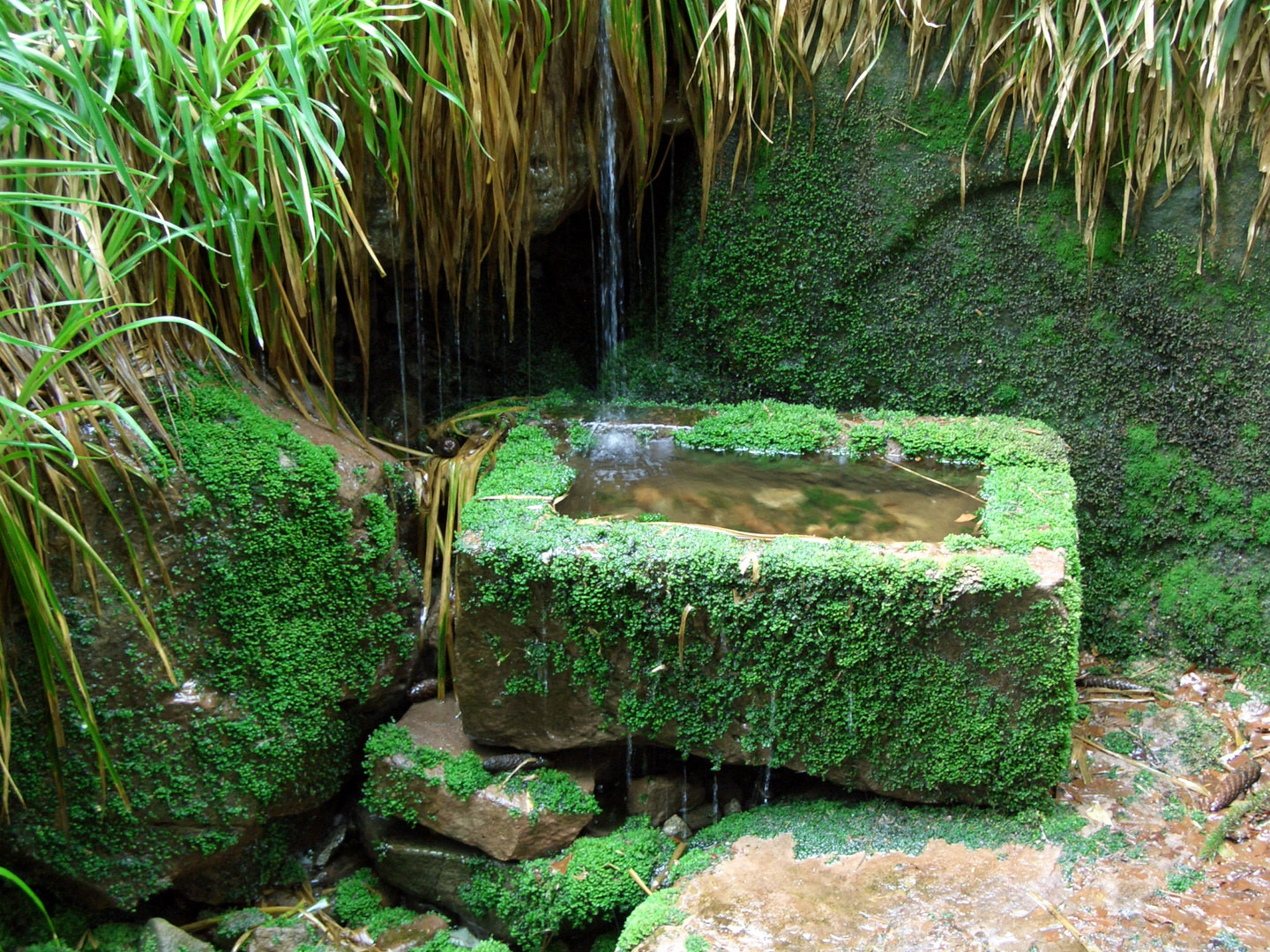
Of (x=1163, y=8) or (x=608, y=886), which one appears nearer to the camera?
(x=608, y=886)

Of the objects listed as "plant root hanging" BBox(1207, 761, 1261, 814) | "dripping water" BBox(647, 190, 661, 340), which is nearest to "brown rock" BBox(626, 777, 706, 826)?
"plant root hanging" BBox(1207, 761, 1261, 814)

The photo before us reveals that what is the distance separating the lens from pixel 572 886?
9.02ft

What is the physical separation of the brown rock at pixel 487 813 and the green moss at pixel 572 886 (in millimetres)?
55

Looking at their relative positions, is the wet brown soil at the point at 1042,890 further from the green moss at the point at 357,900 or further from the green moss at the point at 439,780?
the green moss at the point at 357,900

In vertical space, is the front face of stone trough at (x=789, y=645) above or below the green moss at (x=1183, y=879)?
above

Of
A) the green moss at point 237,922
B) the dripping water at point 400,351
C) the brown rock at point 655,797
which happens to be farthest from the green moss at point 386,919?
the dripping water at point 400,351

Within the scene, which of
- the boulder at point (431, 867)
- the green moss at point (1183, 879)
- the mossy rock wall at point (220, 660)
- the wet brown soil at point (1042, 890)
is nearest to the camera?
the wet brown soil at point (1042, 890)

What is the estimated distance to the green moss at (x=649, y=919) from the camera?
2.38m

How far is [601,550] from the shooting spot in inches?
103

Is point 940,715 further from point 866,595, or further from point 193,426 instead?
point 193,426

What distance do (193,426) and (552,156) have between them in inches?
66.0

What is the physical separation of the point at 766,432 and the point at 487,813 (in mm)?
1587

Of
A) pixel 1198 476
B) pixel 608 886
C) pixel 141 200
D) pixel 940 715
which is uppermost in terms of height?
pixel 141 200

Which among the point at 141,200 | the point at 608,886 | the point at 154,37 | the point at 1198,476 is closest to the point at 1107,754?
the point at 1198,476
